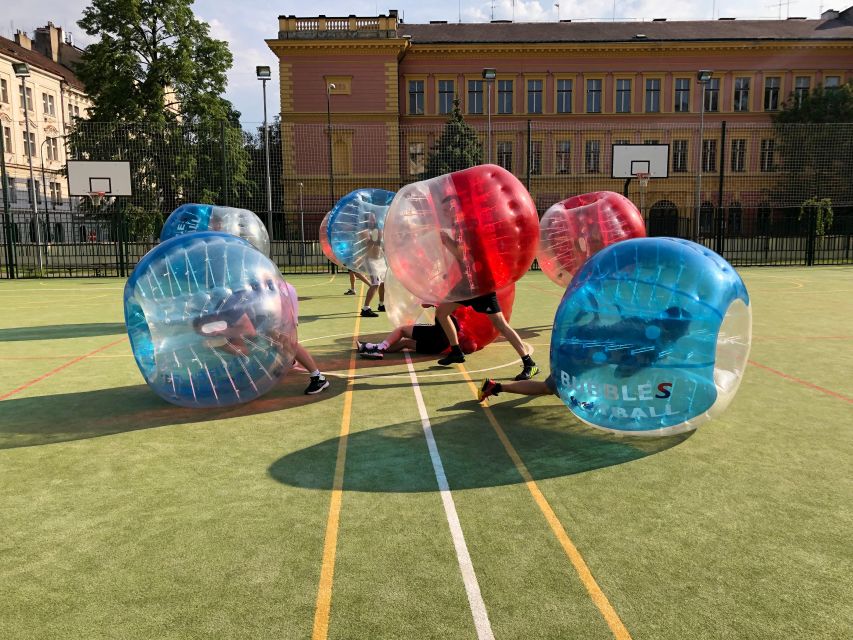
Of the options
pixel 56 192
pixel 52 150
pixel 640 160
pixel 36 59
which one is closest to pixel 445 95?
pixel 640 160

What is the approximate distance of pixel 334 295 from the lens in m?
16.3

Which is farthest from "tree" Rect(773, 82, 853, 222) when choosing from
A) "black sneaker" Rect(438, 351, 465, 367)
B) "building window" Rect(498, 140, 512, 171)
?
"black sneaker" Rect(438, 351, 465, 367)

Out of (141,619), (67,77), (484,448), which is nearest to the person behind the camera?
(141,619)

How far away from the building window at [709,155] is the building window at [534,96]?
1228cm

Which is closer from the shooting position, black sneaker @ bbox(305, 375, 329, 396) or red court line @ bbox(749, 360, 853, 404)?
red court line @ bbox(749, 360, 853, 404)

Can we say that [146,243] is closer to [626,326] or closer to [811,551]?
[626,326]

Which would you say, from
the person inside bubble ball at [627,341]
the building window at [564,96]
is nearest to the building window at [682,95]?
the building window at [564,96]

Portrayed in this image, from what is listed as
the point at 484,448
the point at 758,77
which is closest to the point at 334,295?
the point at 484,448

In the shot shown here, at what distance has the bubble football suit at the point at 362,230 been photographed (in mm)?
11945

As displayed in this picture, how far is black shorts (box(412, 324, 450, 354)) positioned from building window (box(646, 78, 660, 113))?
46.4 m

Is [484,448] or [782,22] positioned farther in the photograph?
[782,22]

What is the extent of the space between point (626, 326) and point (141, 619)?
11.9 feet

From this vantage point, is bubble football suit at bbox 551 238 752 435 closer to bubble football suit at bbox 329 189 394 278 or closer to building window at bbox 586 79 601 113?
bubble football suit at bbox 329 189 394 278

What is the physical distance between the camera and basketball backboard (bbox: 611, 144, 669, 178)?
27203 mm
